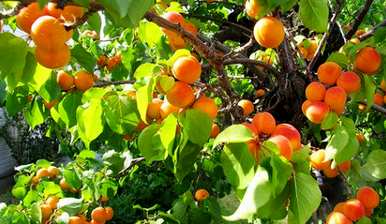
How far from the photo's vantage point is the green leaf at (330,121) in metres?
1.12


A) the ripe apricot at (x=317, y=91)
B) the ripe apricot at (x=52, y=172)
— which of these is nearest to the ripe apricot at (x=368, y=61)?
the ripe apricot at (x=317, y=91)

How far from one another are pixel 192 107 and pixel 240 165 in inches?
6.4

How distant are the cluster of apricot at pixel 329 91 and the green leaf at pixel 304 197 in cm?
33

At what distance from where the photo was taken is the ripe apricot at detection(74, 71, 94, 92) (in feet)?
4.68

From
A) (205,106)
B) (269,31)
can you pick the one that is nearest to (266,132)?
(205,106)

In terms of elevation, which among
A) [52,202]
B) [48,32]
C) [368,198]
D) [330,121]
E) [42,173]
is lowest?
[42,173]

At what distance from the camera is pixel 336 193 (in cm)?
173

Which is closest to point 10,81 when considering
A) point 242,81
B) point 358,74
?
point 358,74

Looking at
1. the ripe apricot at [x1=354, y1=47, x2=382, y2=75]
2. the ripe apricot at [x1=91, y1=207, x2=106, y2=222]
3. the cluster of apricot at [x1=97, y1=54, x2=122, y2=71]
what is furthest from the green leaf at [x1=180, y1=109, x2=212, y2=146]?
the cluster of apricot at [x1=97, y1=54, x2=122, y2=71]

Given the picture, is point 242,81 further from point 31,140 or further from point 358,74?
point 31,140

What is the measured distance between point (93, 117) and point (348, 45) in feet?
2.19

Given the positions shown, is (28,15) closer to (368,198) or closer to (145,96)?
→ (145,96)

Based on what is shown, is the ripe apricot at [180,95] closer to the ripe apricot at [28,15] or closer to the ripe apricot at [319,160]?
the ripe apricot at [28,15]

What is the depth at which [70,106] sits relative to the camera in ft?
4.66
